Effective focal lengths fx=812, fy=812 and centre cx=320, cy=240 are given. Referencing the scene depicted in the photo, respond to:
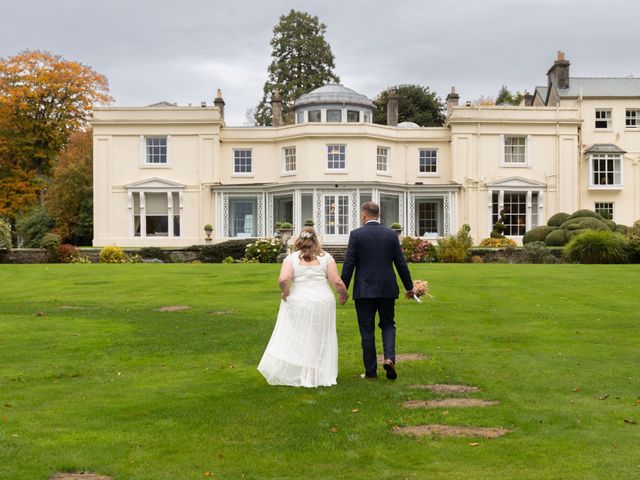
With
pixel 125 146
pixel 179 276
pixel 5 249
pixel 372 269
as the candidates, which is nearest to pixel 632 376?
pixel 372 269

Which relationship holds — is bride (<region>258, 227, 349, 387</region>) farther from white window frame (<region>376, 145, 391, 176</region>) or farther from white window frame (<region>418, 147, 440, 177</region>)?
white window frame (<region>418, 147, 440, 177</region>)

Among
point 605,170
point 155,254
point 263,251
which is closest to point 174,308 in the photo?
point 263,251

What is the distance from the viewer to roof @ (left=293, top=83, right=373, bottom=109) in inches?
1750

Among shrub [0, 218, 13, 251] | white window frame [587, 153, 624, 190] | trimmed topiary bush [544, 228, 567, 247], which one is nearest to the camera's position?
shrub [0, 218, 13, 251]

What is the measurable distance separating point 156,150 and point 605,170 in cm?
2417

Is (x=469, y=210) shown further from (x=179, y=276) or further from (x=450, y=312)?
(x=450, y=312)

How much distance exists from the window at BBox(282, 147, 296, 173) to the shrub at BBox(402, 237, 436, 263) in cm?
1213

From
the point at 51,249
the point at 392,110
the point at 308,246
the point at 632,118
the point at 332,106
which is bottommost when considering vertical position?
the point at 51,249

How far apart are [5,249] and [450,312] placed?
77.2 feet

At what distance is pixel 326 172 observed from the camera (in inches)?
1647

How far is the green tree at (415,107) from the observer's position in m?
61.7

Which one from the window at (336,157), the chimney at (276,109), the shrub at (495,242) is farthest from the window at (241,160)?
the shrub at (495,242)

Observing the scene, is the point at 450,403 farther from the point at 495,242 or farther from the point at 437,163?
the point at 437,163

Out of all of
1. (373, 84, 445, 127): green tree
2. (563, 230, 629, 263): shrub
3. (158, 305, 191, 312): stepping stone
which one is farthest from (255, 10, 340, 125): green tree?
(158, 305, 191, 312): stepping stone
